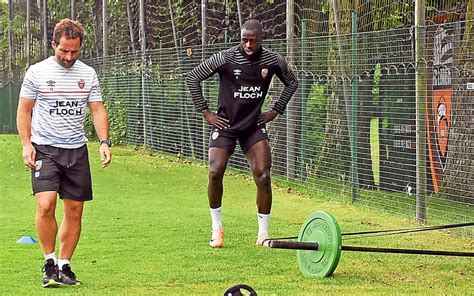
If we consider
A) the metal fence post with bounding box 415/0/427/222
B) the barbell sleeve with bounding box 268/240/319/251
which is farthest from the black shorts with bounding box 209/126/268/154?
the metal fence post with bounding box 415/0/427/222

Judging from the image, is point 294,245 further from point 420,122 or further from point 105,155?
point 420,122

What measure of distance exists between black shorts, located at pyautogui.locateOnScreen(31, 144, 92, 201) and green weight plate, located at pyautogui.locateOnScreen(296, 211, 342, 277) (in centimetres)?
174

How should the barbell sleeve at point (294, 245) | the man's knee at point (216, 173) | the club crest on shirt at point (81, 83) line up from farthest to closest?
the man's knee at point (216, 173) → the club crest on shirt at point (81, 83) → the barbell sleeve at point (294, 245)

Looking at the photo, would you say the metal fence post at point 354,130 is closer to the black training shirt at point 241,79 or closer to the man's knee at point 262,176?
the black training shirt at point 241,79

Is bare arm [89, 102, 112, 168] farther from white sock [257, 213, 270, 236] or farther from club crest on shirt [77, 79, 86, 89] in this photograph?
white sock [257, 213, 270, 236]

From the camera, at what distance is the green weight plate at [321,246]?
304 inches

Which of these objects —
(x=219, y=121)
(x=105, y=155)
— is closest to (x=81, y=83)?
(x=105, y=155)

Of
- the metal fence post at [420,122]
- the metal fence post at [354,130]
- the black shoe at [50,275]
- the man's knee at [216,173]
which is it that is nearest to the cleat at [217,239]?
the man's knee at [216,173]

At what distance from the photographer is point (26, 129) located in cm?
770

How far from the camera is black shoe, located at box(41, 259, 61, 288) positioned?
759 centimetres

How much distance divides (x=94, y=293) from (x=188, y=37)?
15782mm

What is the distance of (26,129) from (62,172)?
0.42 metres

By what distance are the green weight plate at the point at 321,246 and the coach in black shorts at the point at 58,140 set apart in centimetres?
169

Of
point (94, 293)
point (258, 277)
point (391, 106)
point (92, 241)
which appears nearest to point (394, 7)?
point (391, 106)
